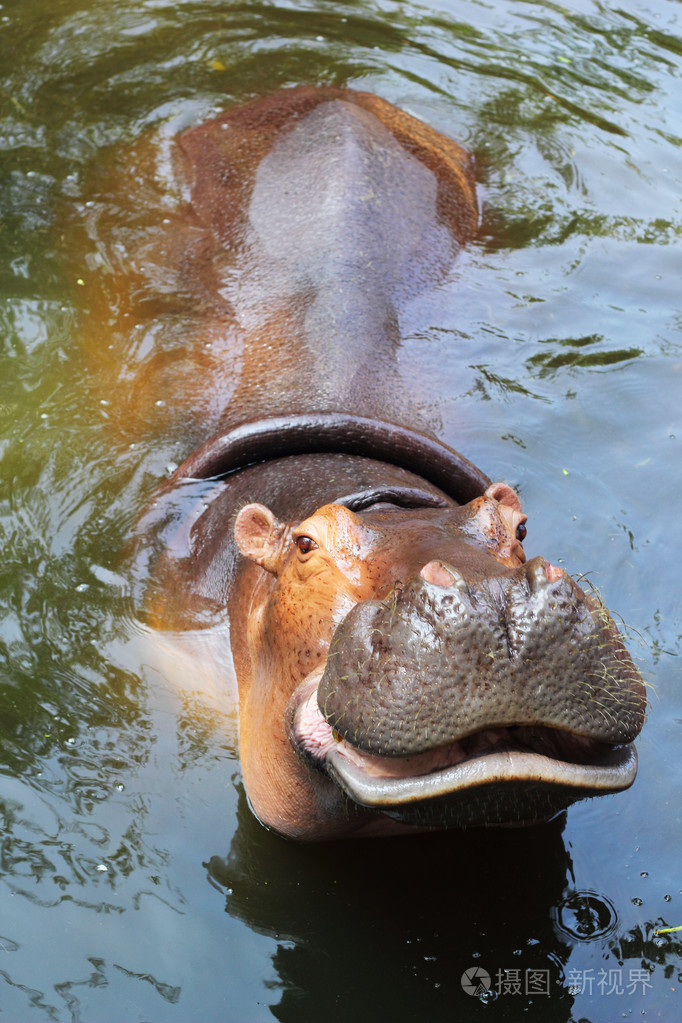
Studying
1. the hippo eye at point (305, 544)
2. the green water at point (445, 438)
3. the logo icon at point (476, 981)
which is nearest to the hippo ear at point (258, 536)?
the hippo eye at point (305, 544)

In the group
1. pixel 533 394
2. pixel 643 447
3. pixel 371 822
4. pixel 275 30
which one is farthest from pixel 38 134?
pixel 371 822

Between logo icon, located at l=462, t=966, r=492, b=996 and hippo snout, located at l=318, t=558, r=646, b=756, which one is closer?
hippo snout, located at l=318, t=558, r=646, b=756

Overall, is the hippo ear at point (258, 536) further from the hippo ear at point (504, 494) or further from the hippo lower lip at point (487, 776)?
the hippo lower lip at point (487, 776)

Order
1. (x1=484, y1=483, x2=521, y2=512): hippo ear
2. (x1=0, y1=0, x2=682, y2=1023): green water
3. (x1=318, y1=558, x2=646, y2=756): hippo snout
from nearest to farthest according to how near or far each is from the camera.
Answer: (x1=318, y1=558, x2=646, y2=756): hippo snout → (x1=0, y1=0, x2=682, y2=1023): green water → (x1=484, y1=483, x2=521, y2=512): hippo ear

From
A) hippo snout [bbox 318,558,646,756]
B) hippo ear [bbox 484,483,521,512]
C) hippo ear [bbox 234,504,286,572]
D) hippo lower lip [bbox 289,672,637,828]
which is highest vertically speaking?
hippo snout [bbox 318,558,646,756]

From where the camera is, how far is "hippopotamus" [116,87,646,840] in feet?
9.92

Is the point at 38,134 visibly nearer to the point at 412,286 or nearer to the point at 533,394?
the point at 412,286

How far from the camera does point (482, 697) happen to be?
296 cm

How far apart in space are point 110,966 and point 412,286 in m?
4.16

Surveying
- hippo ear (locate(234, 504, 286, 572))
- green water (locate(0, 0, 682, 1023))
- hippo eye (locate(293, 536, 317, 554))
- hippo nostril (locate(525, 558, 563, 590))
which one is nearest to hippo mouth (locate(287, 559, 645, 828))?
hippo nostril (locate(525, 558, 563, 590))

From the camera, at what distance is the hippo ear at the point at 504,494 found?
4234 mm

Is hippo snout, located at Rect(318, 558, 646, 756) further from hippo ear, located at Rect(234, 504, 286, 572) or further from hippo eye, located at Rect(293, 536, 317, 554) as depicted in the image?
hippo ear, located at Rect(234, 504, 286, 572)

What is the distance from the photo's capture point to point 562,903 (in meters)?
4.02

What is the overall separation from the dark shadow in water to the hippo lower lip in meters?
0.73
